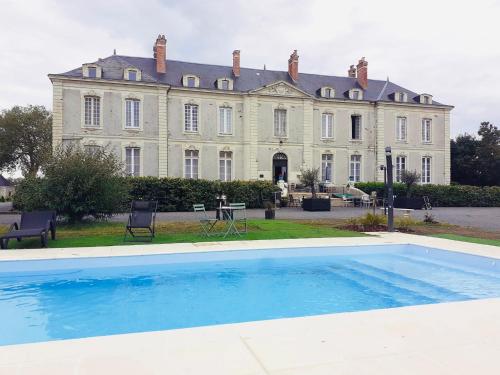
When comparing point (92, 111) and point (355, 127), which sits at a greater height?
point (92, 111)

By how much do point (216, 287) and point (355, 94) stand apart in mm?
26907

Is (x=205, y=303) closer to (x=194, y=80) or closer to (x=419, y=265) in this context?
(x=419, y=265)

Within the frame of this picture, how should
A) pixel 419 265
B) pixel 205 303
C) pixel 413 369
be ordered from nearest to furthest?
pixel 413 369
pixel 205 303
pixel 419 265

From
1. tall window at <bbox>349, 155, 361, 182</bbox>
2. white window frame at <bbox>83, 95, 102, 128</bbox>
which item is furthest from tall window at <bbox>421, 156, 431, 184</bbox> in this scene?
white window frame at <bbox>83, 95, 102, 128</bbox>

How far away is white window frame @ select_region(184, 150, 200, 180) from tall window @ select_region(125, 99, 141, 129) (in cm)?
377

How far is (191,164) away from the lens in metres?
27.0

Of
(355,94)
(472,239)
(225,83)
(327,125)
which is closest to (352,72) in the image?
(355,94)

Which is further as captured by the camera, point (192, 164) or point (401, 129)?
point (401, 129)

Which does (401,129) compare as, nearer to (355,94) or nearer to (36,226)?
(355,94)

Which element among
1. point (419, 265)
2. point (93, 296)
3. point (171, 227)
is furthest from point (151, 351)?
point (171, 227)

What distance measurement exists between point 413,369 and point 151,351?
191 cm

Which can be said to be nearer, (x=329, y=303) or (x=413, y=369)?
(x=413, y=369)

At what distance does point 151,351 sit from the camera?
3031 millimetres

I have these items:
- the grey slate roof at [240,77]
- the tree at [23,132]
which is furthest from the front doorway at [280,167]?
the tree at [23,132]
